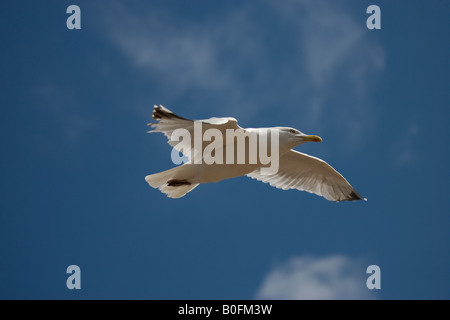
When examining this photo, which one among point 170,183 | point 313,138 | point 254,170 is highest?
point 313,138

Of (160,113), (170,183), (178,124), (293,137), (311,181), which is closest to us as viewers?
(160,113)

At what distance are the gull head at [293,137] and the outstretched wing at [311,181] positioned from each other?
1.24 metres

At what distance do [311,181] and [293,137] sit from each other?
1556mm

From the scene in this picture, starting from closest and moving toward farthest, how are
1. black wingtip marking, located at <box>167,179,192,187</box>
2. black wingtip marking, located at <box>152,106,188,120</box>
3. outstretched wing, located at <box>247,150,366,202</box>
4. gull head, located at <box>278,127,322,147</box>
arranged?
black wingtip marking, located at <box>152,106,188,120</box> → black wingtip marking, located at <box>167,179,192,187</box> → gull head, located at <box>278,127,322,147</box> → outstretched wing, located at <box>247,150,366,202</box>

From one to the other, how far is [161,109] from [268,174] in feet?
9.68

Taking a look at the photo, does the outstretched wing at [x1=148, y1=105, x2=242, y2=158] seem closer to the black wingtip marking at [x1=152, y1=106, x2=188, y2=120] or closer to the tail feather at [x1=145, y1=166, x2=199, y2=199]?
Result: the black wingtip marking at [x1=152, y1=106, x2=188, y2=120]

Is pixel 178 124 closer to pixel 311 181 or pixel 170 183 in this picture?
pixel 170 183

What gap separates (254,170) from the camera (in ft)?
26.3

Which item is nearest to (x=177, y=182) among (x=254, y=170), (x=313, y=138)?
(x=254, y=170)

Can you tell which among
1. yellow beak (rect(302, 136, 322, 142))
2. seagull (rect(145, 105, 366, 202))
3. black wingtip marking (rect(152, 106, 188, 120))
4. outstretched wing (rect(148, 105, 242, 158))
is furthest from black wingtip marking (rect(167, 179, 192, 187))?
yellow beak (rect(302, 136, 322, 142))

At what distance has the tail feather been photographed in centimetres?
729

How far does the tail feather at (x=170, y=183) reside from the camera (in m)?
7.29

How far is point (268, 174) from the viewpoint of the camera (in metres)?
8.74
